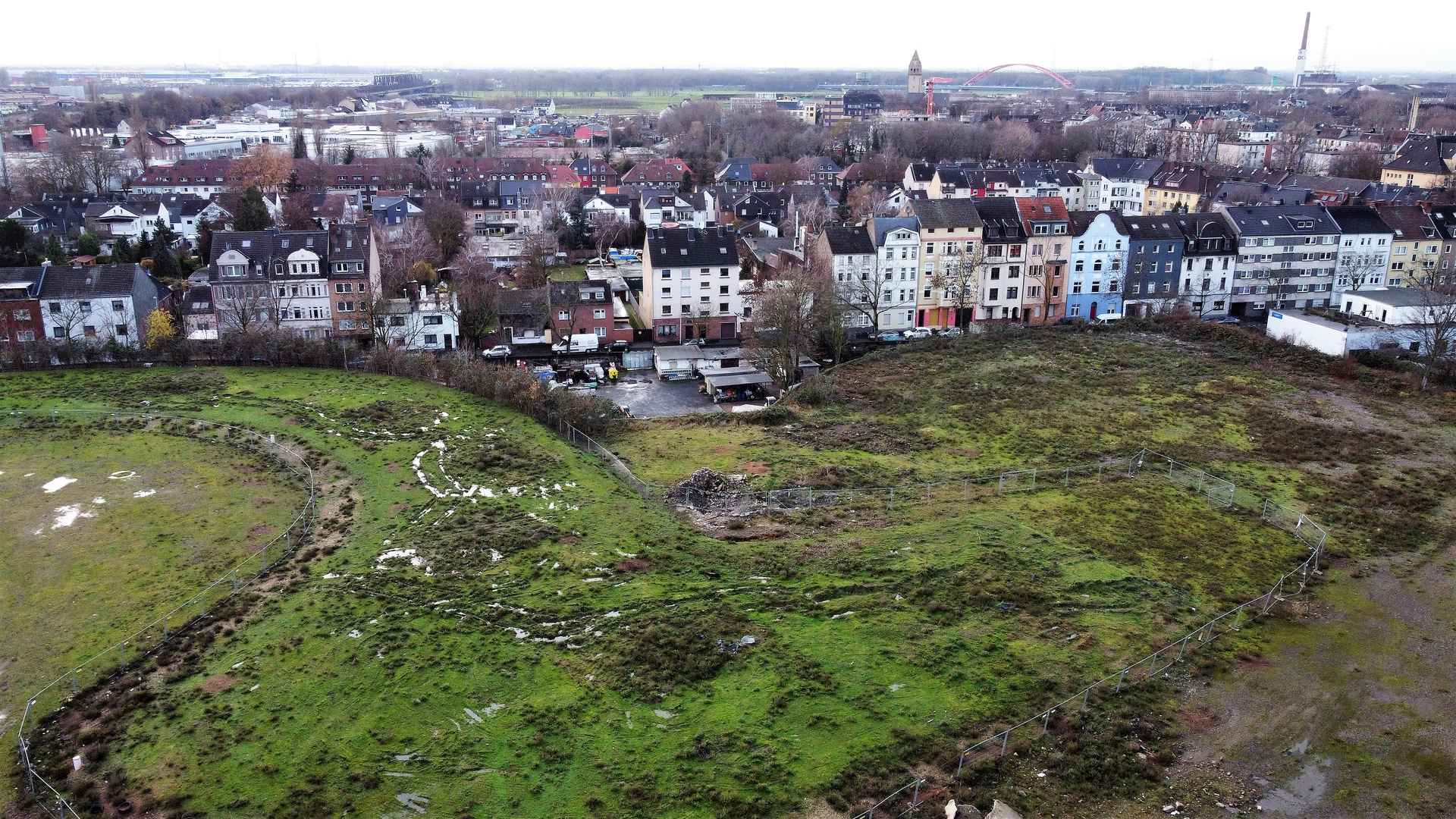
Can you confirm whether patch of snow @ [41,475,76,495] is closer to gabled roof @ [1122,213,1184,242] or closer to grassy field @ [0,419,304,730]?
grassy field @ [0,419,304,730]

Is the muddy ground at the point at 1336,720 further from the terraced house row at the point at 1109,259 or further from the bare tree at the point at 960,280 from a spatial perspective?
the terraced house row at the point at 1109,259

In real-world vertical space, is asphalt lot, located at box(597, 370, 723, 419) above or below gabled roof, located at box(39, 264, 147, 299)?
below


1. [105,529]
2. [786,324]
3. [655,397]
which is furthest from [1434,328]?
[105,529]

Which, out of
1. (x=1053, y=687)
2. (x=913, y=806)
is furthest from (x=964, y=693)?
(x=913, y=806)

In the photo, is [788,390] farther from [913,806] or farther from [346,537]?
[913,806]

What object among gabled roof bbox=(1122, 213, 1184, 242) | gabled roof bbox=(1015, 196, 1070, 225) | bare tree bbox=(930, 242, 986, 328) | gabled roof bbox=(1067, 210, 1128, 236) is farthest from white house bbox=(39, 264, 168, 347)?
gabled roof bbox=(1122, 213, 1184, 242)

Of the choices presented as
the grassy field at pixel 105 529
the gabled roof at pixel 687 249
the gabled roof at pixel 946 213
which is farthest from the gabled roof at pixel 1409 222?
the grassy field at pixel 105 529

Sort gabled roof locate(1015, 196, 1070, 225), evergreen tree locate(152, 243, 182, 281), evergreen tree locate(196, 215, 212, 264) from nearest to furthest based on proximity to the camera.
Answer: gabled roof locate(1015, 196, 1070, 225) → evergreen tree locate(152, 243, 182, 281) → evergreen tree locate(196, 215, 212, 264)

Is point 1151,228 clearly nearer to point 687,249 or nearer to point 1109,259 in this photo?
point 1109,259
